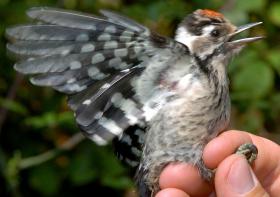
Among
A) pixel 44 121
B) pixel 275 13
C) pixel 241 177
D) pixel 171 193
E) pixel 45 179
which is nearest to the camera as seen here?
pixel 241 177

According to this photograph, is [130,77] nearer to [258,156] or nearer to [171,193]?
[171,193]

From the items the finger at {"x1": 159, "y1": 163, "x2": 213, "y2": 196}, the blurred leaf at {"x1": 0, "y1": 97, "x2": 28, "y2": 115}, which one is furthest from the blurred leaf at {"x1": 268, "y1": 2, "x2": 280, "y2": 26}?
the finger at {"x1": 159, "y1": 163, "x2": 213, "y2": 196}

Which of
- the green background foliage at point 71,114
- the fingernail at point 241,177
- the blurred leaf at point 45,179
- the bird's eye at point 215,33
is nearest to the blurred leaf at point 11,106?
the green background foliage at point 71,114

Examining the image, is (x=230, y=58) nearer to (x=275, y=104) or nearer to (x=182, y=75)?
(x=182, y=75)

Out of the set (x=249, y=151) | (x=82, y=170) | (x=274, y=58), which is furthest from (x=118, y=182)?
(x=249, y=151)

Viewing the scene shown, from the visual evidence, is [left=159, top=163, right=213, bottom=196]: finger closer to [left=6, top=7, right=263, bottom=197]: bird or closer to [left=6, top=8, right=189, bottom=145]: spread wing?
[left=6, top=7, right=263, bottom=197]: bird

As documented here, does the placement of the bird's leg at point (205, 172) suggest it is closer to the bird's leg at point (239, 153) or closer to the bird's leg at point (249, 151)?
the bird's leg at point (239, 153)
